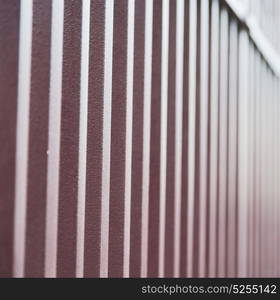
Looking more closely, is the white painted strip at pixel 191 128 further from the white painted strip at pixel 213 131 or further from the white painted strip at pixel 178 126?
the white painted strip at pixel 213 131

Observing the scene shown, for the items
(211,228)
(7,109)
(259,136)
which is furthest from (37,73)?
(259,136)

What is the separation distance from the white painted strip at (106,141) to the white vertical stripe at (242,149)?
5.00ft

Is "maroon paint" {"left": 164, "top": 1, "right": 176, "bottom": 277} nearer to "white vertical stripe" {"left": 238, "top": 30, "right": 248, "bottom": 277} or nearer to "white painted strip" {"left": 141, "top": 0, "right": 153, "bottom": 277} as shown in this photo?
"white painted strip" {"left": 141, "top": 0, "right": 153, "bottom": 277}

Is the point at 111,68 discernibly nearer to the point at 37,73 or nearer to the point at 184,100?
the point at 37,73

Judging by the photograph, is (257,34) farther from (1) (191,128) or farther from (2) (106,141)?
(2) (106,141)

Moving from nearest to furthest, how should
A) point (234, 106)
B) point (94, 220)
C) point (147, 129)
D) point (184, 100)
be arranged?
point (94, 220), point (147, 129), point (184, 100), point (234, 106)

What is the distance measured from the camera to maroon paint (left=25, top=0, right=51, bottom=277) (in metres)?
1.10

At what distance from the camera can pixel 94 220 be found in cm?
135

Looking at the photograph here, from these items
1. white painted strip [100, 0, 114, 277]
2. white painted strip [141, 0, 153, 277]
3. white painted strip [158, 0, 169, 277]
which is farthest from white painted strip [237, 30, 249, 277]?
white painted strip [100, 0, 114, 277]

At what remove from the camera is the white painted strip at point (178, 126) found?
1933 millimetres

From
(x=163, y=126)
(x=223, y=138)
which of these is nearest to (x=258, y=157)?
(x=223, y=138)

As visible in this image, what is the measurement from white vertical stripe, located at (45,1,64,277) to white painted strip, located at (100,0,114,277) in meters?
0.22

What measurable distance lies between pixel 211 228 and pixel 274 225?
1347 millimetres

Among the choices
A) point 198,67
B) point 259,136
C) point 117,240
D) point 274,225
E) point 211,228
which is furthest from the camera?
point 274,225
